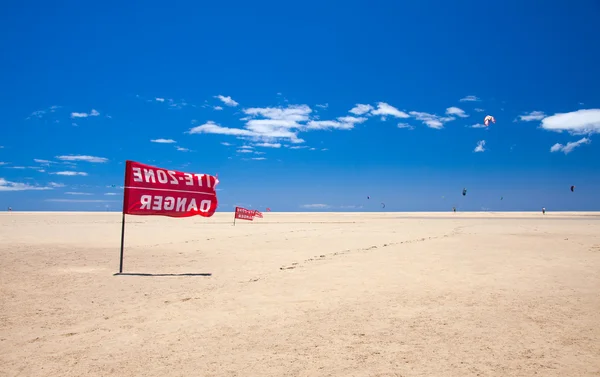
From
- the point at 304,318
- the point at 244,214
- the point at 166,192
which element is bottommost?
the point at 304,318

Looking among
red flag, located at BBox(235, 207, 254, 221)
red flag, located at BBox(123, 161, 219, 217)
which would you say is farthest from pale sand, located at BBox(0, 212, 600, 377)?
red flag, located at BBox(235, 207, 254, 221)

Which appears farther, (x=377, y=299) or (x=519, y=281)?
(x=519, y=281)

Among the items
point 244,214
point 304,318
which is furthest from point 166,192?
point 244,214

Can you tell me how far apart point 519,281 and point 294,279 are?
Answer: 20.5 ft

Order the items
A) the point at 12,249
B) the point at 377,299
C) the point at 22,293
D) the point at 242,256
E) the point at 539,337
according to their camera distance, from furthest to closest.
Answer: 1. the point at 12,249
2. the point at 242,256
3. the point at 22,293
4. the point at 377,299
5. the point at 539,337

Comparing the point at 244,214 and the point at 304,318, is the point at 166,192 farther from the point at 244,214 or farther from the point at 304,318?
the point at 244,214

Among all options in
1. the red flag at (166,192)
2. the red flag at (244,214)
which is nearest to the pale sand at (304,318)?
the red flag at (166,192)

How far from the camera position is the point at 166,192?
1358 cm

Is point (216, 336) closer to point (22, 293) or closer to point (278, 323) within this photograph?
point (278, 323)

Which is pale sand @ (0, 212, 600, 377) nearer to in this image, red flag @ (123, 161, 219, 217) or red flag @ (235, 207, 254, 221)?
red flag @ (123, 161, 219, 217)

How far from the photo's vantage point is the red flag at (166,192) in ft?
42.8

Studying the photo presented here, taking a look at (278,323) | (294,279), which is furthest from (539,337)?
(294,279)

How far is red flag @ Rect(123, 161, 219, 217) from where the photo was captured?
42.8ft

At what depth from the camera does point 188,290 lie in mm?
10180
